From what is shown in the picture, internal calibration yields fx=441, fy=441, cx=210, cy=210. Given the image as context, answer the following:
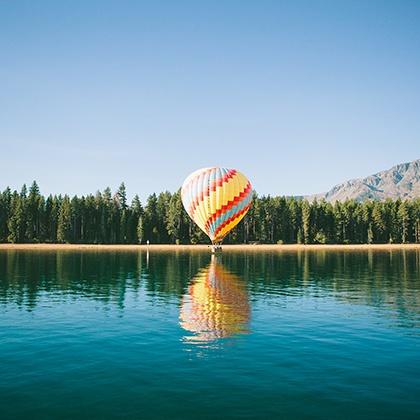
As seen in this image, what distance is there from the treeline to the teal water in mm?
117749

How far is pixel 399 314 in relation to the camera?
3288cm

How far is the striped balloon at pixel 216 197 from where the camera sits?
90062mm

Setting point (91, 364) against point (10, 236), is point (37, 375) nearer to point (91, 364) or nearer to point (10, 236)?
point (91, 364)

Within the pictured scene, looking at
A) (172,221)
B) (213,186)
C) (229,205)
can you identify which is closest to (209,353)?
(213,186)

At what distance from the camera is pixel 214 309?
110ft

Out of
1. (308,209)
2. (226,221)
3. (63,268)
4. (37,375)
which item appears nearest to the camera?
(37,375)

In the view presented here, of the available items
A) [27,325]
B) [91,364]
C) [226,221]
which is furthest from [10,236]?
[91,364]

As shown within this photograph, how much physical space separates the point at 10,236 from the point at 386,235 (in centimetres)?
14246

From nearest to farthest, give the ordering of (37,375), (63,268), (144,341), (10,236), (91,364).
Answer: (37,375) < (91,364) < (144,341) < (63,268) < (10,236)

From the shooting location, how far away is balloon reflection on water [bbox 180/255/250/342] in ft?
87.5

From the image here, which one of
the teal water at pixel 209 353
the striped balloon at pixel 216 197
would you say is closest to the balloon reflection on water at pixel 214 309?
the teal water at pixel 209 353

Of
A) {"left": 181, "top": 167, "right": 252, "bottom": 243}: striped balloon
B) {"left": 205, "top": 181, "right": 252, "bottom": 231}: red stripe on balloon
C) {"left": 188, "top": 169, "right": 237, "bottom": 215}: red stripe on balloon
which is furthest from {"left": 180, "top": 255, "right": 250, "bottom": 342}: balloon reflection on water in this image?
{"left": 205, "top": 181, "right": 252, "bottom": 231}: red stripe on balloon

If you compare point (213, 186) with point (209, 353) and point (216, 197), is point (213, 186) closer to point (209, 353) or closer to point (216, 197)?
point (216, 197)

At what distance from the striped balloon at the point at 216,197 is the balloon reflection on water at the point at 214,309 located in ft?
126
